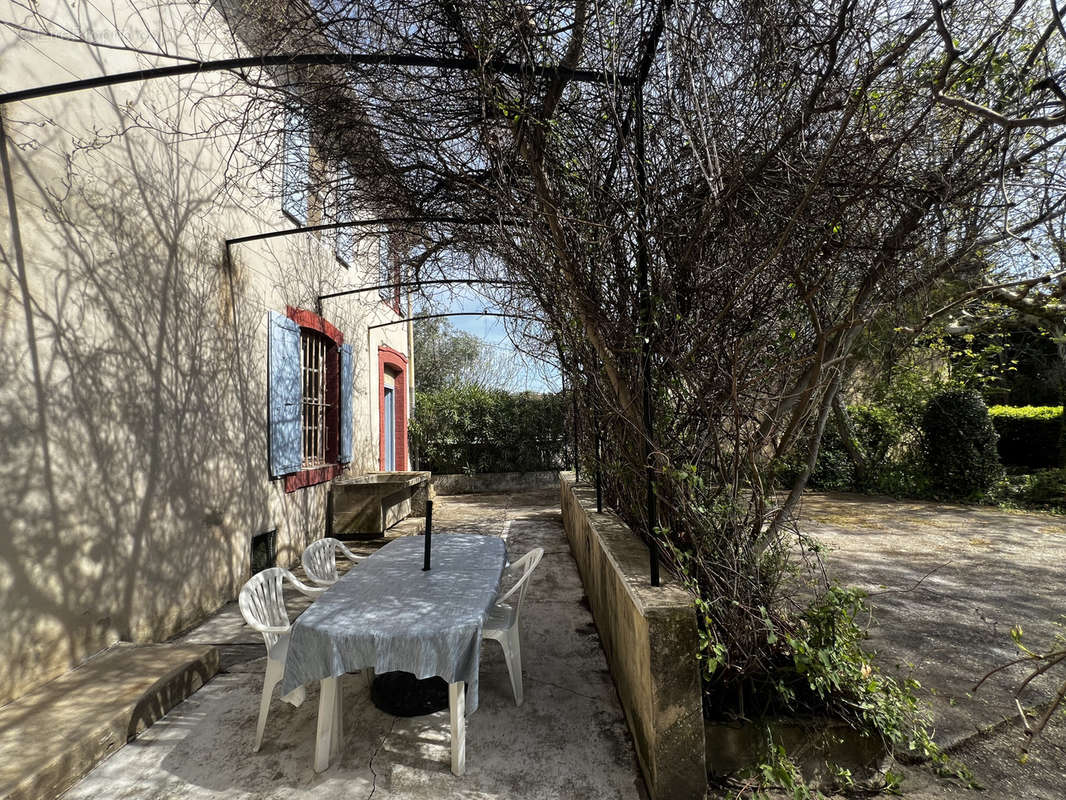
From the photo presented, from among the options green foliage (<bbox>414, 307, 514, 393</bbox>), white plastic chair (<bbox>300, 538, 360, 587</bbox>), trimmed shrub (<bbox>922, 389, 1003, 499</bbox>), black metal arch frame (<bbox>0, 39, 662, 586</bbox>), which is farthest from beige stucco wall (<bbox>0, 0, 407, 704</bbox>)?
green foliage (<bbox>414, 307, 514, 393</bbox>)

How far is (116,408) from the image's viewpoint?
3240 millimetres

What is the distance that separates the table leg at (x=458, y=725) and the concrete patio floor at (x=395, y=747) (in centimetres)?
6

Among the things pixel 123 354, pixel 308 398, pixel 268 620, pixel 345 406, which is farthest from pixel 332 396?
pixel 268 620

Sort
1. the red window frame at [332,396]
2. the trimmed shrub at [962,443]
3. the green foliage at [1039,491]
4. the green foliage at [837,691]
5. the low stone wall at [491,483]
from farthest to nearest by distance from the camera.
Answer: the low stone wall at [491,483] < the trimmed shrub at [962,443] < the green foliage at [1039,491] < the red window frame at [332,396] < the green foliage at [837,691]

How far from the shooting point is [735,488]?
2459mm

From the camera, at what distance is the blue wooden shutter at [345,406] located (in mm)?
6621

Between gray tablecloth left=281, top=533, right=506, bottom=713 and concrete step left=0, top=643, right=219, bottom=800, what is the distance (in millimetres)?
858

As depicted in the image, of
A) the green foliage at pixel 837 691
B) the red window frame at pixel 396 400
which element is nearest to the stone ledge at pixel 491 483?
the red window frame at pixel 396 400

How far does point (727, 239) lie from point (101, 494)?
3492mm

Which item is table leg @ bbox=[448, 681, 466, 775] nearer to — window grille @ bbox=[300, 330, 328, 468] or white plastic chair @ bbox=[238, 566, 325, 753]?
white plastic chair @ bbox=[238, 566, 325, 753]

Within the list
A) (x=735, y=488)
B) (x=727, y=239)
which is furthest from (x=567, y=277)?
(x=735, y=488)

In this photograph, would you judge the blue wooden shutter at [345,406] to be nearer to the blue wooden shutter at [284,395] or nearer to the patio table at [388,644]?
the blue wooden shutter at [284,395]

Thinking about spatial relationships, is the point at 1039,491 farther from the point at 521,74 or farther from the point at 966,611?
the point at 521,74

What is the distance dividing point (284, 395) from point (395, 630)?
144 inches
